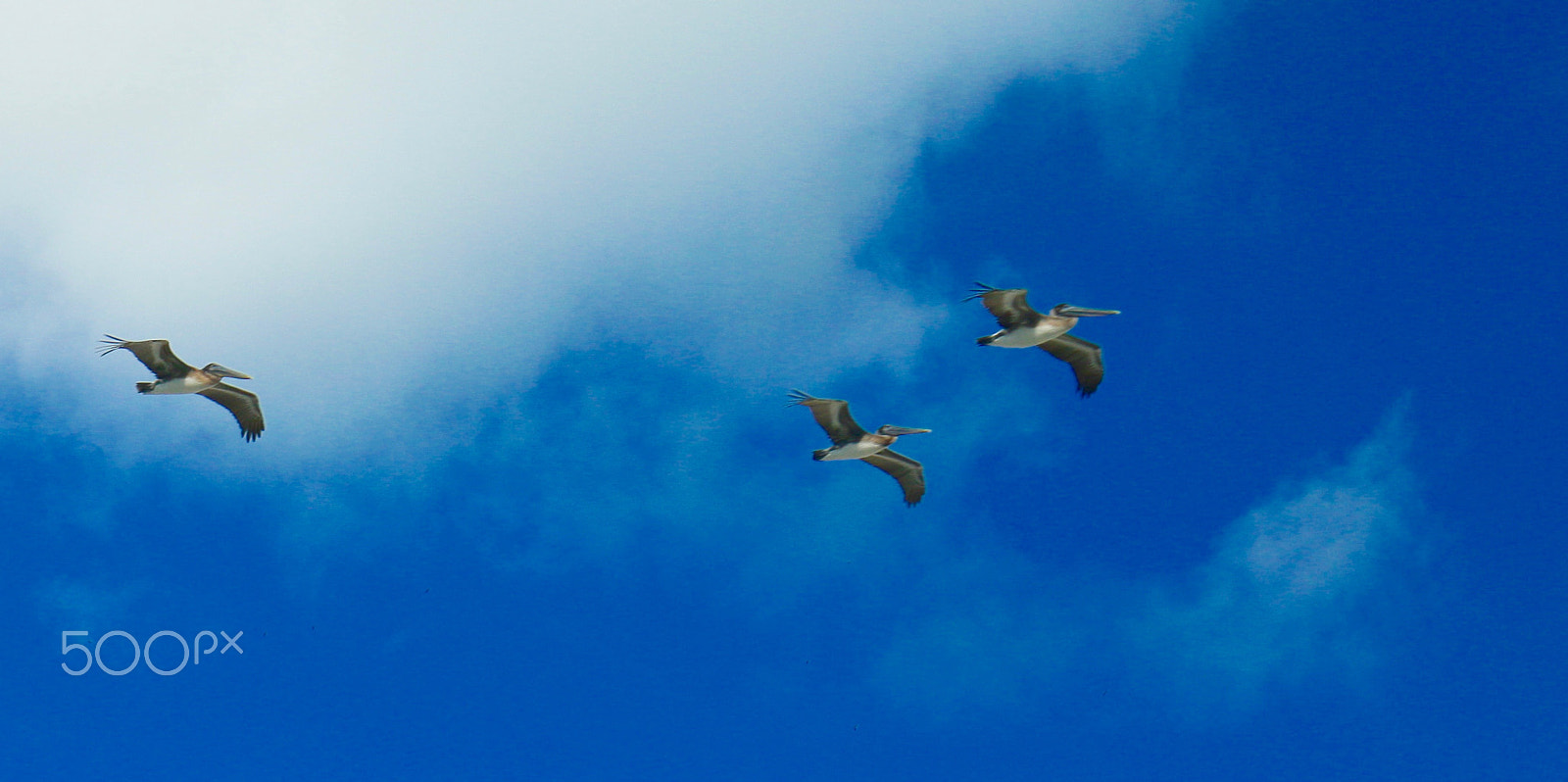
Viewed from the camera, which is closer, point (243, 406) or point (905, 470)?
point (243, 406)

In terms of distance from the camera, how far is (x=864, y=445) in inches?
1486

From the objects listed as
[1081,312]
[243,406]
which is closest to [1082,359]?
[1081,312]

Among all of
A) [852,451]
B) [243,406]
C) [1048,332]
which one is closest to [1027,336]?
[1048,332]

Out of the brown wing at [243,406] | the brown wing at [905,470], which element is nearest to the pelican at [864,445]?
the brown wing at [905,470]

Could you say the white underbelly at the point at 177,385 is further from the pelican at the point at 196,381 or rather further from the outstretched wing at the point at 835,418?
the outstretched wing at the point at 835,418

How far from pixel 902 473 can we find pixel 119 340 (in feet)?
61.2

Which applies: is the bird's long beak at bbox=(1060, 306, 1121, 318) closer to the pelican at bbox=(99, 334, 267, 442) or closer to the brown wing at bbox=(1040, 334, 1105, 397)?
the brown wing at bbox=(1040, 334, 1105, 397)

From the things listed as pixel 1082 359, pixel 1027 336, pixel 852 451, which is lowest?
pixel 852 451

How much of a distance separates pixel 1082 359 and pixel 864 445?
Result: 5684 millimetres

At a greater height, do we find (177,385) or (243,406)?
(243,406)

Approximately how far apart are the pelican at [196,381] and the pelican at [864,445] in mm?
13684

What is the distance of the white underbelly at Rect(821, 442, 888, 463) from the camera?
37500mm

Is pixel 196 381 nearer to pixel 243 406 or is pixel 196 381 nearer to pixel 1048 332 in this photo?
pixel 243 406

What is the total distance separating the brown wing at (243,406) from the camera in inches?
1489
